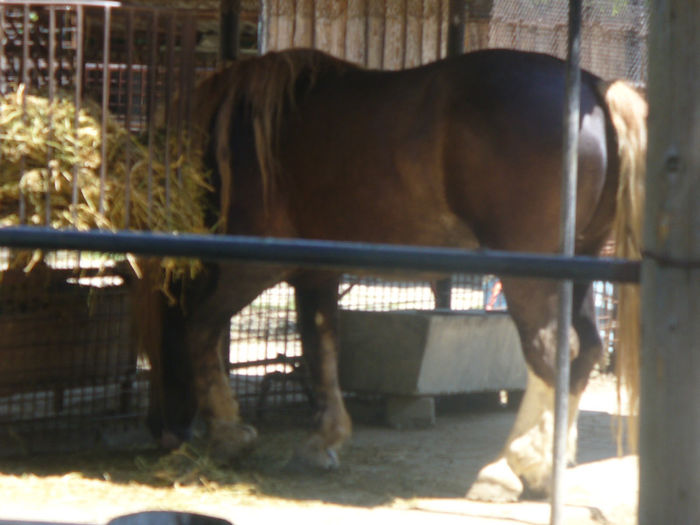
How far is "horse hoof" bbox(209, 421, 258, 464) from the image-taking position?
15.3 feet

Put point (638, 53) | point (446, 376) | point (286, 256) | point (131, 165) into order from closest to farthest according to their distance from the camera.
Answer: point (286, 256)
point (131, 165)
point (446, 376)
point (638, 53)

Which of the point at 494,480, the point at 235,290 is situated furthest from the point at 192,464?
the point at 494,480

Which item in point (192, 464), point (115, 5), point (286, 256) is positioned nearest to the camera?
point (286, 256)

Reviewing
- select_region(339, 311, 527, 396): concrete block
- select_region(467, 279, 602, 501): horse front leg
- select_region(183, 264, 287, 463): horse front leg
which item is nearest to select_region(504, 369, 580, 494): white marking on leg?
select_region(467, 279, 602, 501): horse front leg

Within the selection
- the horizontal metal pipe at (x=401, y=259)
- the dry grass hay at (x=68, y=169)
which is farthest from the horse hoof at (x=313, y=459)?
the horizontal metal pipe at (x=401, y=259)

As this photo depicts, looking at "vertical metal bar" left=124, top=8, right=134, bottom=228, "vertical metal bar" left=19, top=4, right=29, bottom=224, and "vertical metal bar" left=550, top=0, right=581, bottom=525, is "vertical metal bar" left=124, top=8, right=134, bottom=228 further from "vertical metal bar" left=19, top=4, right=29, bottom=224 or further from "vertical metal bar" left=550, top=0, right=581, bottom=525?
"vertical metal bar" left=550, top=0, right=581, bottom=525

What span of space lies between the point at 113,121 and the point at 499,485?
202cm

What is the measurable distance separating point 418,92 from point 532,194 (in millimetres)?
654

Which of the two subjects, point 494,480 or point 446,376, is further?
point 446,376

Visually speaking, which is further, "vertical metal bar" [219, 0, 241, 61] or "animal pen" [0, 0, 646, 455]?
"vertical metal bar" [219, 0, 241, 61]

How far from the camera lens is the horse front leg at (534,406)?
3.87 m

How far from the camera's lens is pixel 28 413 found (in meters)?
4.74

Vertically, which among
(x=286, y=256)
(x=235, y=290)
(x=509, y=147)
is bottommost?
(x=235, y=290)

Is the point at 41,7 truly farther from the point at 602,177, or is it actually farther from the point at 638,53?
the point at 638,53
